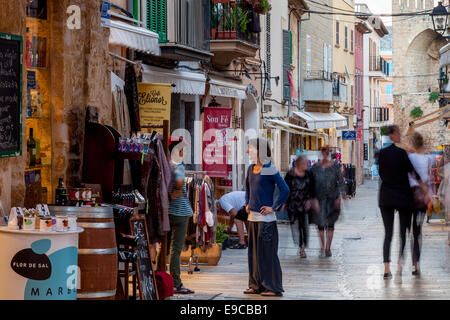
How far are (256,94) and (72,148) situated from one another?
608 inches

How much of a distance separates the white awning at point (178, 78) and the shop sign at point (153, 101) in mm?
1351

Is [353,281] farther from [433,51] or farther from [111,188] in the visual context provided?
[433,51]

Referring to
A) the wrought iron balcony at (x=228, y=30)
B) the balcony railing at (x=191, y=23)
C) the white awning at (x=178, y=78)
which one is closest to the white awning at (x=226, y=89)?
the wrought iron balcony at (x=228, y=30)

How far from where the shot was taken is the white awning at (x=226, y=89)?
1872 cm

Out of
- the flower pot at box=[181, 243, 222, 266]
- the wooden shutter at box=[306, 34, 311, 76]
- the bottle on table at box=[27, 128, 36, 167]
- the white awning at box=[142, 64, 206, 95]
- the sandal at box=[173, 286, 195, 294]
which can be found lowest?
the sandal at box=[173, 286, 195, 294]

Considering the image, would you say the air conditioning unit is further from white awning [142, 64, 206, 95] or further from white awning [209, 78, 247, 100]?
white awning [142, 64, 206, 95]

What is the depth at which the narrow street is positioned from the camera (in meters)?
10.0

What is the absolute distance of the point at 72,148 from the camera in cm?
Result: 860

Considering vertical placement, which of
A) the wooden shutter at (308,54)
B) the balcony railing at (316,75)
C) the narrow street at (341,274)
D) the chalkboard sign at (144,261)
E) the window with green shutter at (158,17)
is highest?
the wooden shutter at (308,54)

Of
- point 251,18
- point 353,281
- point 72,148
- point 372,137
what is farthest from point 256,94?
point 372,137

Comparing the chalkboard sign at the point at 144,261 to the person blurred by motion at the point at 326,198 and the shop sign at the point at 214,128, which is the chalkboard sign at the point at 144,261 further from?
the shop sign at the point at 214,128

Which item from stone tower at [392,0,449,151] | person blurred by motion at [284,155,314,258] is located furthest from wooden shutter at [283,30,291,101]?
stone tower at [392,0,449,151]

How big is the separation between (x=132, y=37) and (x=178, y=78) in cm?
456

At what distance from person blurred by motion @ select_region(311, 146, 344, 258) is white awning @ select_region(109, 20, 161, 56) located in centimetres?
403
